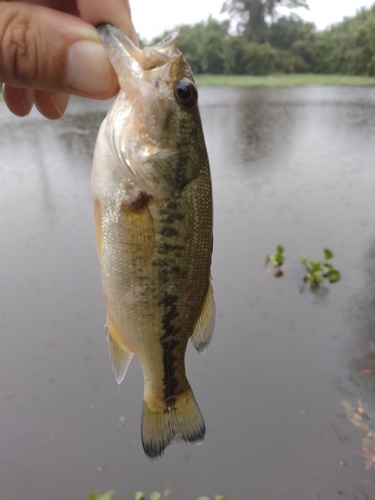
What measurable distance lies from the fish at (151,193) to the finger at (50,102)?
80cm

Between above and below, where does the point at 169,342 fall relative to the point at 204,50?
below

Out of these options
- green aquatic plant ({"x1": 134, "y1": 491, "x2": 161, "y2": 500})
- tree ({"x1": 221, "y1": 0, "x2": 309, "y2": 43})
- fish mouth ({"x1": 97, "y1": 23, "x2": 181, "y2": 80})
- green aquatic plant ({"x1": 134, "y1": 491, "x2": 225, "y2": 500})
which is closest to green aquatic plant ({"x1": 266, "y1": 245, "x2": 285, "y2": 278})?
green aquatic plant ({"x1": 134, "y1": 491, "x2": 225, "y2": 500})

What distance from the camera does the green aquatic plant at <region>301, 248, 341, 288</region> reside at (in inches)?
201

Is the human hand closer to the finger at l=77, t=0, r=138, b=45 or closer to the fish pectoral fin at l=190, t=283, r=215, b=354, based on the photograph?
the finger at l=77, t=0, r=138, b=45

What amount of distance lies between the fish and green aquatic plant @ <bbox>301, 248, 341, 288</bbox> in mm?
3726

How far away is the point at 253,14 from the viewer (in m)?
55.3

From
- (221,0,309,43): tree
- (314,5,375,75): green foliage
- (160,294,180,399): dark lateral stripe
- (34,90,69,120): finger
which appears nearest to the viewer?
(160,294,180,399): dark lateral stripe

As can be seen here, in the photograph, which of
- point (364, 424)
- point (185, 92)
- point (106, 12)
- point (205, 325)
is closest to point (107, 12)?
point (106, 12)

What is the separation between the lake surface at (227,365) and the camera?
3.13 metres

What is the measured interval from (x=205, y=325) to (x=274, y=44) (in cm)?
5805

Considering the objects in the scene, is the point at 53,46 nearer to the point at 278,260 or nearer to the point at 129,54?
the point at 129,54

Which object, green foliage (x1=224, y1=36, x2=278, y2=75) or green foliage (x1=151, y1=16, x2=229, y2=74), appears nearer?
green foliage (x1=151, y1=16, x2=229, y2=74)

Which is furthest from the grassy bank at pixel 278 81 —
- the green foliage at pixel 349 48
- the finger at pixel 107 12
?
the finger at pixel 107 12

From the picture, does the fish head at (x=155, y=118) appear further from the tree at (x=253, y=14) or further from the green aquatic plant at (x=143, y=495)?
the tree at (x=253, y=14)
